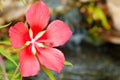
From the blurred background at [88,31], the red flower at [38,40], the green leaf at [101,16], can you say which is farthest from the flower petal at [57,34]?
the green leaf at [101,16]

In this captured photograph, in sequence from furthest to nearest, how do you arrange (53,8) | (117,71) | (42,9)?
(53,8), (117,71), (42,9)

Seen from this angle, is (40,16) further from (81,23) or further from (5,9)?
(81,23)

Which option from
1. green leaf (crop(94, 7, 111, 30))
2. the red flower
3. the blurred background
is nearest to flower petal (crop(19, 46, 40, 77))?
the red flower

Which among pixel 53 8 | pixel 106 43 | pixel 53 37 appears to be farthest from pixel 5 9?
pixel 53 37

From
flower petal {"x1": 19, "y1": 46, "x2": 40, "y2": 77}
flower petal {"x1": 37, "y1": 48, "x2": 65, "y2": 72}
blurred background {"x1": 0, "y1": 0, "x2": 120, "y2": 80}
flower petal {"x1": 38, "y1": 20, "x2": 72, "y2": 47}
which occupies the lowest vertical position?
flower petal {"x1": 19, "y1": 46, "x2": 40, "y2": 77}

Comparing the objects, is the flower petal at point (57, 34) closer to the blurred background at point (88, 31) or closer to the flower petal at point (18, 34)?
the flower petal at point (18, 34)

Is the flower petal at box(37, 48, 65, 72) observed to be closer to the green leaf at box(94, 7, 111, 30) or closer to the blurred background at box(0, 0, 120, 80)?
the blurred background at box(0, 0, 120, 80)
